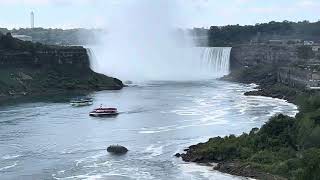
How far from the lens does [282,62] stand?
248 feet

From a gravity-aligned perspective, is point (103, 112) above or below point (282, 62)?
below

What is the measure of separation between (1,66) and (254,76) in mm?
26497

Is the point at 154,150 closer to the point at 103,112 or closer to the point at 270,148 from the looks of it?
Answer: the point at 270,148

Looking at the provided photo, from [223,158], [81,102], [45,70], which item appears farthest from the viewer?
[45,70]

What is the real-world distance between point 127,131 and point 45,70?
3219 cm

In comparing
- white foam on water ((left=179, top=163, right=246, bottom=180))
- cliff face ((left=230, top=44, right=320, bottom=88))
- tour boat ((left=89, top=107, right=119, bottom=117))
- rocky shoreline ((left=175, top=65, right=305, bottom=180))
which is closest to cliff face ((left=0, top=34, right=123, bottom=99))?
cliff face ((left=230, top=44, right=320, bottom=88))

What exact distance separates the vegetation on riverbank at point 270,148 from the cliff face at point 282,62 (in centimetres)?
2281

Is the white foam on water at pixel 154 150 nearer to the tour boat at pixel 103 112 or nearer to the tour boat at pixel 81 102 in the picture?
the tour boat at pixel 103 112

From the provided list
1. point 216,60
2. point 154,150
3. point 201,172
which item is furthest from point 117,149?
point 216,60

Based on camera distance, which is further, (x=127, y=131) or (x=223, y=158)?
(x=127, y=131)

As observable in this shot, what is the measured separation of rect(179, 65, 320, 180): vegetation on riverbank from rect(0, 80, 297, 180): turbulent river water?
43.0 inches

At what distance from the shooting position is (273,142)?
99.5ft

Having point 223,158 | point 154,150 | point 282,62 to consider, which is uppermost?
point 282,62

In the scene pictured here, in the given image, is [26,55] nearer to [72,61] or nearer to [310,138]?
[72,61]
